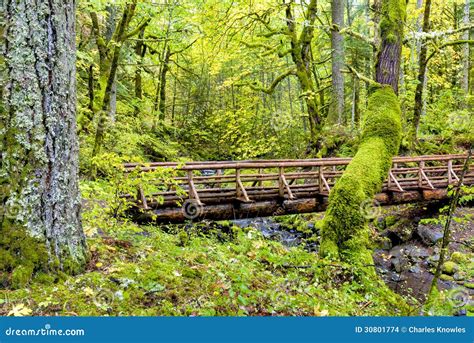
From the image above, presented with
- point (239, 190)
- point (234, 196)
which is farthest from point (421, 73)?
point (234, 196)

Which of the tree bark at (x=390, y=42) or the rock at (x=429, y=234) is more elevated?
the tree bark at (x=390, y=42)

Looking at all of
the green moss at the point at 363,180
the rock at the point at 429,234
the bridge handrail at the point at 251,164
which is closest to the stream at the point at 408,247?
the rock at the point at 429,234

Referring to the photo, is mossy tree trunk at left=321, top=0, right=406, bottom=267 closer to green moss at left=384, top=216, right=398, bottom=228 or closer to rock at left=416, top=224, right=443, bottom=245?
rock at left=416, top=224, right=443, bottom=245

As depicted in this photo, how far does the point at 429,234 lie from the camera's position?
40.4 ft

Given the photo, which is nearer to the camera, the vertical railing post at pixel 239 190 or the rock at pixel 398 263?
the vertical railing post at pixel 239 190

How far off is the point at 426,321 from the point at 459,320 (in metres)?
0.34

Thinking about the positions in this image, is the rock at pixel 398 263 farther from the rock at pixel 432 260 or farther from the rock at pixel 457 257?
the rock at pixel 457 257

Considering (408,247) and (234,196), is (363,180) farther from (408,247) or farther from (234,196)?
(408,247)

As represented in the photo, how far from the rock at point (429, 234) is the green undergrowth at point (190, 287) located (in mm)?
8375

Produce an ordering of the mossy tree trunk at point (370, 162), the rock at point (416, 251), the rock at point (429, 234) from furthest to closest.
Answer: the rock at point (429, 234) < the rock at point (416, 251) < the mossy tree trunk at point (370, 162)

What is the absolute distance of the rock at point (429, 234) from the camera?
1206cm

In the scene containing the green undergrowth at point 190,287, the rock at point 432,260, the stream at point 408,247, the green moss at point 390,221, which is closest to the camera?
Result: the green undergrowth at point 190,287

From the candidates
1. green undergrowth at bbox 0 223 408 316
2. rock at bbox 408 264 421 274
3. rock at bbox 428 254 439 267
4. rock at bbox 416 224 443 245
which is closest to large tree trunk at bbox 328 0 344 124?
rock at bbox 416 224 443 245

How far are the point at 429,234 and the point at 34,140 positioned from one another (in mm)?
12946
